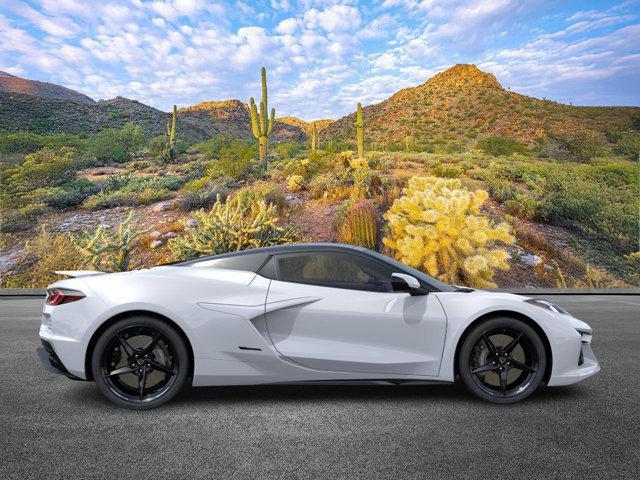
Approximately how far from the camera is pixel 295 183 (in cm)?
2141

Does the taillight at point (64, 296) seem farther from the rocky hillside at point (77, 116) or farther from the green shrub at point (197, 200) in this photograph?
the rocky hillside at point (77, 116)

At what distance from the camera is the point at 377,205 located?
19391 mm

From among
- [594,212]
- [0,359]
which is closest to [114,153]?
[594,212]

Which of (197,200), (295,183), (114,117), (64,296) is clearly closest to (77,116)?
(114,117)

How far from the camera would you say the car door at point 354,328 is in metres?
4.39

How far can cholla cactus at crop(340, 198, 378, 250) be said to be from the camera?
52.5 feet

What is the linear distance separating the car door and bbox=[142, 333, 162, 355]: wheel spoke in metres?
0.84

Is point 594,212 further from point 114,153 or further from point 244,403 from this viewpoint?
point 114,153

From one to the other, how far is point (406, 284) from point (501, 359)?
944 mm

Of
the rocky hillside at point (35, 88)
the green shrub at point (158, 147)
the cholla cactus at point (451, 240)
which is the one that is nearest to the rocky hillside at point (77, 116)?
the green shrub at point (158, 147)

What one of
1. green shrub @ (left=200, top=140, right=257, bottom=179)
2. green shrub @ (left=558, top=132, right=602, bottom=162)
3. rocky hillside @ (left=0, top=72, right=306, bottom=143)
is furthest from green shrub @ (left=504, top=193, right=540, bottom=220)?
rocky hillside @ (left=0, top=72, right=306, bottom=143)

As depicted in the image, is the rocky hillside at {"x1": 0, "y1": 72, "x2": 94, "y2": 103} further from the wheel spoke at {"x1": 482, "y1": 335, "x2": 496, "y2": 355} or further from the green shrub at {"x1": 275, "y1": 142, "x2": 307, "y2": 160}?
the wheel spoke at {"x1": 482, "y1": 335, "x2": 496, "y2": 355}

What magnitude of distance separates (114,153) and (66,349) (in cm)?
2996

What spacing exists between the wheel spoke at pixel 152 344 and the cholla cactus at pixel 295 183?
17.1m
